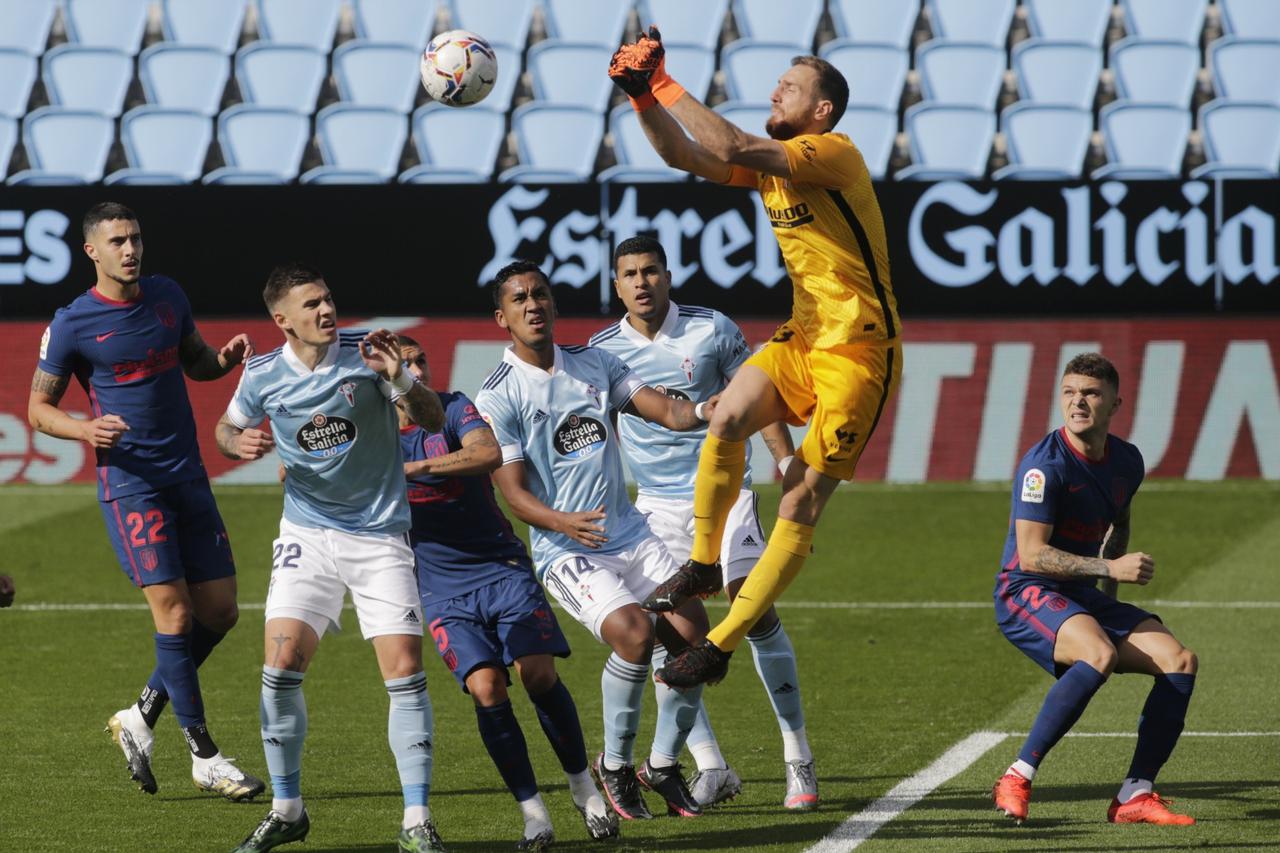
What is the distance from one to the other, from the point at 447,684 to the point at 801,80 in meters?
4.32

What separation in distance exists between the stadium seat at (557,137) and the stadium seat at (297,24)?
98.7 inches

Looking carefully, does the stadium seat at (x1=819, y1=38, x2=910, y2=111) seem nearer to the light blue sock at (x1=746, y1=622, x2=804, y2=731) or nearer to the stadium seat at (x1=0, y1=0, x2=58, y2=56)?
the stadium seat at (x1=0, y1=0, x2=58, y2=56)

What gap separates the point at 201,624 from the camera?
25.0ft

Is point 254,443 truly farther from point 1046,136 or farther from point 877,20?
point 877,20

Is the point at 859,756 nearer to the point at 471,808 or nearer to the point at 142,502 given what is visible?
the point at 471,808

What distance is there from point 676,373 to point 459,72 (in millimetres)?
1505

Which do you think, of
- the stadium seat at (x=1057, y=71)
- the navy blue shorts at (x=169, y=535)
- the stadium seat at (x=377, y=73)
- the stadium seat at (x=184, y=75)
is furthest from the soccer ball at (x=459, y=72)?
the stadium seat at (x=184, y=75)

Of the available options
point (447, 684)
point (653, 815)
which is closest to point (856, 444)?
point (653, 815)

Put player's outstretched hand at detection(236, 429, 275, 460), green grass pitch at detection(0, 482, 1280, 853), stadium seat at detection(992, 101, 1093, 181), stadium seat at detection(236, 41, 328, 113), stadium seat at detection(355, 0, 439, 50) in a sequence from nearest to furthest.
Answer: player's outstretched hand at detection(236, 429, 275, 460) → green grass pitch at detection(0, 482, 1280, 853) → stadium seat at detection(992, 101, 1093, 181) → stadium seat at detection(236, 41, 328, 113) → stadium seat at detection(355, 0, 439, 50)

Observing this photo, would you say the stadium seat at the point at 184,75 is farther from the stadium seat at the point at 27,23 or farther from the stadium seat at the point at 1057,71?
the stadium seat at the point at 1057,71

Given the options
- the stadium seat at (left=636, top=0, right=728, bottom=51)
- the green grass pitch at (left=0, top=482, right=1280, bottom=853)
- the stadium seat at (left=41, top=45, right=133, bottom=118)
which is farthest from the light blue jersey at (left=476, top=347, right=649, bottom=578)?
the stadium seat at (left=41, top=45, right=133, bottom=118)

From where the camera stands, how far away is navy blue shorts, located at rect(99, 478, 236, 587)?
736cm

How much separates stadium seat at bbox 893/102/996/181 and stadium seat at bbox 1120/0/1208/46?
197 cm

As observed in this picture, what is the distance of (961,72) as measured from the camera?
1788 cm
